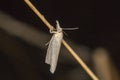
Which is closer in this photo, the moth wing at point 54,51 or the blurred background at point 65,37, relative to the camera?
the moth wing at point 54,51

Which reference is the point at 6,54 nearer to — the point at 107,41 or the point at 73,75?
the point at 73,75

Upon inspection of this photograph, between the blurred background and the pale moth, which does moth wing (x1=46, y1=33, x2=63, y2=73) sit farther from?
the blurred background

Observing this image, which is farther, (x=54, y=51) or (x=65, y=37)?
(x=65, y=37)

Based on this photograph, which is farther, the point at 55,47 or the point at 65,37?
the point at 65,37

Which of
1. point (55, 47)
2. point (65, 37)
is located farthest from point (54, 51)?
point (65, 37)

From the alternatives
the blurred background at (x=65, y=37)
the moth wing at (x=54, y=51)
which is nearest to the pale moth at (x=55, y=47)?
the moth wing at (x=54, y=51)

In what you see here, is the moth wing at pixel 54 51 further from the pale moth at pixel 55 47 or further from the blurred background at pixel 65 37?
the blurred background at pixel 65 37

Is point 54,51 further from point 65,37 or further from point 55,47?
point 65,37

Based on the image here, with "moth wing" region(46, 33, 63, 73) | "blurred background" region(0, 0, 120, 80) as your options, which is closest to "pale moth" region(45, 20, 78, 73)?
"moth wing" region(46, 33, 63, 73)
